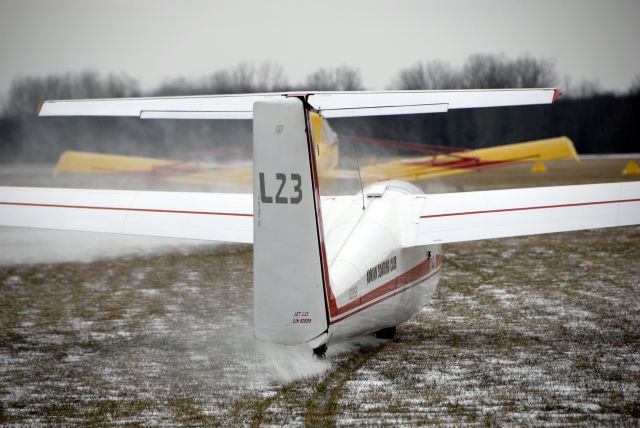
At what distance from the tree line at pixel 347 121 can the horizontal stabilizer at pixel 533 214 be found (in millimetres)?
23942

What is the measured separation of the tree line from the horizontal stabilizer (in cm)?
2394

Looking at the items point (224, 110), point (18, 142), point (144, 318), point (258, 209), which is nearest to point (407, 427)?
point (258, 209)

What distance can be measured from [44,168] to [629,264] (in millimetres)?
26618

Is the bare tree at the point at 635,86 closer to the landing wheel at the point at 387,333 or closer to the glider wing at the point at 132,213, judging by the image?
the glider wing at the point at 132,213

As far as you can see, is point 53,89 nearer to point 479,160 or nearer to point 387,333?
point 479,160

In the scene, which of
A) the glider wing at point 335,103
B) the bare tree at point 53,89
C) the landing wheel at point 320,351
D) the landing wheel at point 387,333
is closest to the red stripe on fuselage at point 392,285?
the landing wheel at point 320,351

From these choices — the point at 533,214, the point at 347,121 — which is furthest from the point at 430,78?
the point at 533,214

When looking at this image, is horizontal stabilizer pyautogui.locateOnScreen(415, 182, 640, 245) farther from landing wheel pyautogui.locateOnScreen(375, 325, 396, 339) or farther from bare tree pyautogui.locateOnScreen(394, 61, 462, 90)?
bare tree pyautogui.locateOnScreen(394, 61, 462, 90)

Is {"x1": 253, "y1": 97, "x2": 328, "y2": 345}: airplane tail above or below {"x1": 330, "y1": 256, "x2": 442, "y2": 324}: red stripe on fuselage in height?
above

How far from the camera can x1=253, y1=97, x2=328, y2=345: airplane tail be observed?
22.3 feet

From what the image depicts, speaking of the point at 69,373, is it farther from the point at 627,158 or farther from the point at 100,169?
the point at 627,158

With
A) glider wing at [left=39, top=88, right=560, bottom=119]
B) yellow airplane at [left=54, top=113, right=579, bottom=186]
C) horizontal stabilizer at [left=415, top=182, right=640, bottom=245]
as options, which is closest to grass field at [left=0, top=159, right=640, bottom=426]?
horizontal stabilizer at [left=415, top=182, right=640, bottom=245]

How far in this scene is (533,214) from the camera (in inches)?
400

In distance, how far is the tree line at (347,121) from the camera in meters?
31.3
